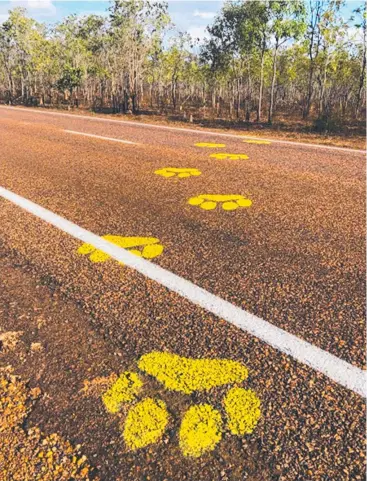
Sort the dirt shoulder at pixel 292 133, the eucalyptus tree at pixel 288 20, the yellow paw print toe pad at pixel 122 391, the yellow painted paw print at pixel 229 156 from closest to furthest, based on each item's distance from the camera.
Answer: the yellow paw print toe pad at pixel 122 391 < the yellow painted paw print at pixel 229 156 < the dirt shoulder at pixel 292 133 < the eucalyptus tree at pixel 288 20

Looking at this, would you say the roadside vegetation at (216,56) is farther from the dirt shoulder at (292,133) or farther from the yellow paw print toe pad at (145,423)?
the yellow paw print toe pad at (145,423)

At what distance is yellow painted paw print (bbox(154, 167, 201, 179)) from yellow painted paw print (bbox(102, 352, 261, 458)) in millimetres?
3147

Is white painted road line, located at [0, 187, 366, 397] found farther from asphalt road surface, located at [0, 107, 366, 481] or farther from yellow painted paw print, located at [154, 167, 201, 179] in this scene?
yellow painted paw print, located at [154, 167, 201, 179]

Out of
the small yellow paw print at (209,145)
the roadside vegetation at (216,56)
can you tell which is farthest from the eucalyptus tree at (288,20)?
the small yellow paw print at (209,145)

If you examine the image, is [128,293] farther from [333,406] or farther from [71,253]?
[333,406]

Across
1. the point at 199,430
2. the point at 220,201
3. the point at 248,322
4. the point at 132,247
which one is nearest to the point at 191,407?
the point at 199,430

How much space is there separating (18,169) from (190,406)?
14.1 ft

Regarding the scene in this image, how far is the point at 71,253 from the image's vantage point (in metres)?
2.46

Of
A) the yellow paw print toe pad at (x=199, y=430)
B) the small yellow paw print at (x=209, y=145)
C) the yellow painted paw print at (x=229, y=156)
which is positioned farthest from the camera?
the small yellow paw print at (x=209, y=145)

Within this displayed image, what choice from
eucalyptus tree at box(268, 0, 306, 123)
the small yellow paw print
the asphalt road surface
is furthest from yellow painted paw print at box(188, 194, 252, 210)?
eucalyptus tree at box(268, 0, 306, 123)

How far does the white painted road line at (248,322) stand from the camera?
1424 mm

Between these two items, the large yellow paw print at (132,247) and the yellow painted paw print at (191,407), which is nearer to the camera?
the yellow painted paw print at (191,407)

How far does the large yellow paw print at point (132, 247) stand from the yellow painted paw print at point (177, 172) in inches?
74.0

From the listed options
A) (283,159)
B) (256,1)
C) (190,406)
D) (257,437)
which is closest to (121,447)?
(190,406)
